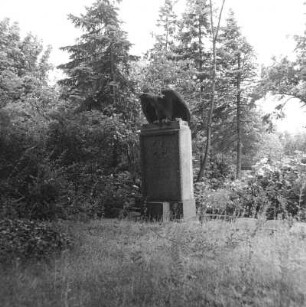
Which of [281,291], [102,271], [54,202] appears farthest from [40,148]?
[281,291]

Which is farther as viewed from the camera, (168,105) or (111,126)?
(111,126)

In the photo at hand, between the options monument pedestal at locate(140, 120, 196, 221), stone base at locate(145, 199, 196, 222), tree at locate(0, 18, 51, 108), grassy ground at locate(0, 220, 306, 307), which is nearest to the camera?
grassy ground at locate(0, 220, 306, 307)

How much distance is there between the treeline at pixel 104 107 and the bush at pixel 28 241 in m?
1.41

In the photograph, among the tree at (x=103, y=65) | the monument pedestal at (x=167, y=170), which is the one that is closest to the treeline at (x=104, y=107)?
the tree at (x=103, y=65)

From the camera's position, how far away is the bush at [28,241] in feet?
14.0

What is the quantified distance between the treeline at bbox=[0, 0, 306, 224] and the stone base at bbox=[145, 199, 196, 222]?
65 centimetres

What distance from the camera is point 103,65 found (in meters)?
13.7

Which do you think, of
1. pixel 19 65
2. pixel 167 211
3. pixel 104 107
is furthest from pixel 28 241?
pixel 19 65

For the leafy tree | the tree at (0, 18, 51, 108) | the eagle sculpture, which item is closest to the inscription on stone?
the eagle sculpture

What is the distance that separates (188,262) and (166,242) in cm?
121

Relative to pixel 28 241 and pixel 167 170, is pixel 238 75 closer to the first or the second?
pixel 167 170

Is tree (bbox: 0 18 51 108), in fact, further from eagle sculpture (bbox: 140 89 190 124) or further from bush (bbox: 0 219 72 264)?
bush (bbox: 0 219 72 264)

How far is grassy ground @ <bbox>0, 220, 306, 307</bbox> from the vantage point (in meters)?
3.26

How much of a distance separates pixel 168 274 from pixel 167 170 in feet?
15.1
